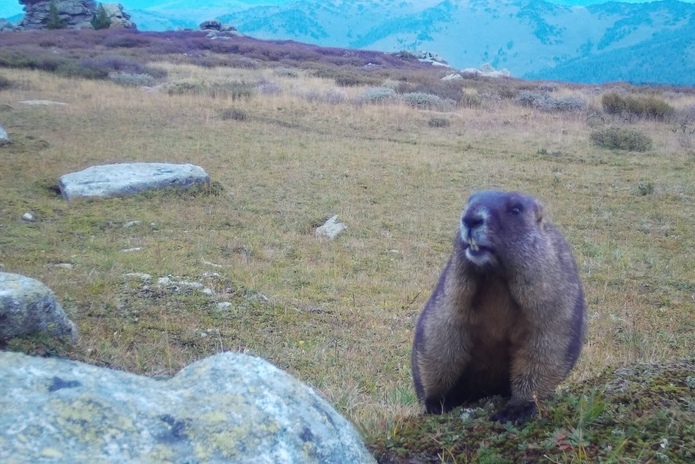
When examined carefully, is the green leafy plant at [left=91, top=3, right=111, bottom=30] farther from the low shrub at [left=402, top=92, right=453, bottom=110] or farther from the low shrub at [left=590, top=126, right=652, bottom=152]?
the low shrub at [left=590, top=126, right=652, bottom=152]

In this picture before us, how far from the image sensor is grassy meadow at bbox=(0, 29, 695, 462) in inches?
276

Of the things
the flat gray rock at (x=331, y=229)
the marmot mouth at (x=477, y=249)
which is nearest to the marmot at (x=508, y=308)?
the marmot mouth at (x=477, y=249)

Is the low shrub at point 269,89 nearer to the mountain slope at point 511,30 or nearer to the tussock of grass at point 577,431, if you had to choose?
the tussock of grass at point 577,431

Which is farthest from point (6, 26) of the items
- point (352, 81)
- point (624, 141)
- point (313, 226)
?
point (313, 226)

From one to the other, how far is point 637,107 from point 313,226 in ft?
69.5

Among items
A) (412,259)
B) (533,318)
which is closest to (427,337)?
(533,318)

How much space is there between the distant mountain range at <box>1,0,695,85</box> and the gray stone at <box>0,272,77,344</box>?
2707 inches

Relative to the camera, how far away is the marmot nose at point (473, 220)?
142 inches

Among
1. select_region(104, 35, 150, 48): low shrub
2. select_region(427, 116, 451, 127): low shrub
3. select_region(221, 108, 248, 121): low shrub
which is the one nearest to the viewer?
select_region(221, 108, 248, 121): low shrub

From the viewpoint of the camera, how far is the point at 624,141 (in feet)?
68.1

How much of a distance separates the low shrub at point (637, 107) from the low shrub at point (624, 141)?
6967mm

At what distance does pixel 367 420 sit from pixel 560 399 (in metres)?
1.17

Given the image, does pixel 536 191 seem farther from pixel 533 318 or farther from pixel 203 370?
pixel 203 370

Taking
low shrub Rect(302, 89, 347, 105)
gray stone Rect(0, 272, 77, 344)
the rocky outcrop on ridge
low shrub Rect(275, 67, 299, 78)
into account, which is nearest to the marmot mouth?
gray stone Rect(0, 272, 77, 344)
